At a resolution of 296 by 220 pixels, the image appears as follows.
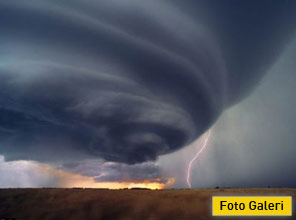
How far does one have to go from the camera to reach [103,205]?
21.5m

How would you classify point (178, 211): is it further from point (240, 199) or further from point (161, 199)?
point (240, 199)

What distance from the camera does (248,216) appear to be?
18500 mm

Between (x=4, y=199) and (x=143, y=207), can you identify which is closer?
(x=143, y=207)

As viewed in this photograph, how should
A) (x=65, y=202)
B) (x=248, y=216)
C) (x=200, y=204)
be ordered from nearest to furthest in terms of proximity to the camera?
(x=248, y=216) < (x=200, y=204) < (x=65, y=202)

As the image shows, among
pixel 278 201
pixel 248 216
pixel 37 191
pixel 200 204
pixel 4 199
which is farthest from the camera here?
pixel 37 191

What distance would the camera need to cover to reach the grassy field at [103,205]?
1941 centimetres

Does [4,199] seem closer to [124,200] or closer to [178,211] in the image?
[124,200]

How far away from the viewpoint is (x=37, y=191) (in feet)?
89.0

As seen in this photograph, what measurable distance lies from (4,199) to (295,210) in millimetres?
28006

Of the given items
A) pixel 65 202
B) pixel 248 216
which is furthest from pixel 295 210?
pixel 65 202

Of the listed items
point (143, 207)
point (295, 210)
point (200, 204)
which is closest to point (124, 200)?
point (143, 207)

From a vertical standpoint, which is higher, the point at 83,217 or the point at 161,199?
the point at 161,199

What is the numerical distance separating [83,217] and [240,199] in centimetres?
1349

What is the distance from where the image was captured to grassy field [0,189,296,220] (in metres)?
19.4
